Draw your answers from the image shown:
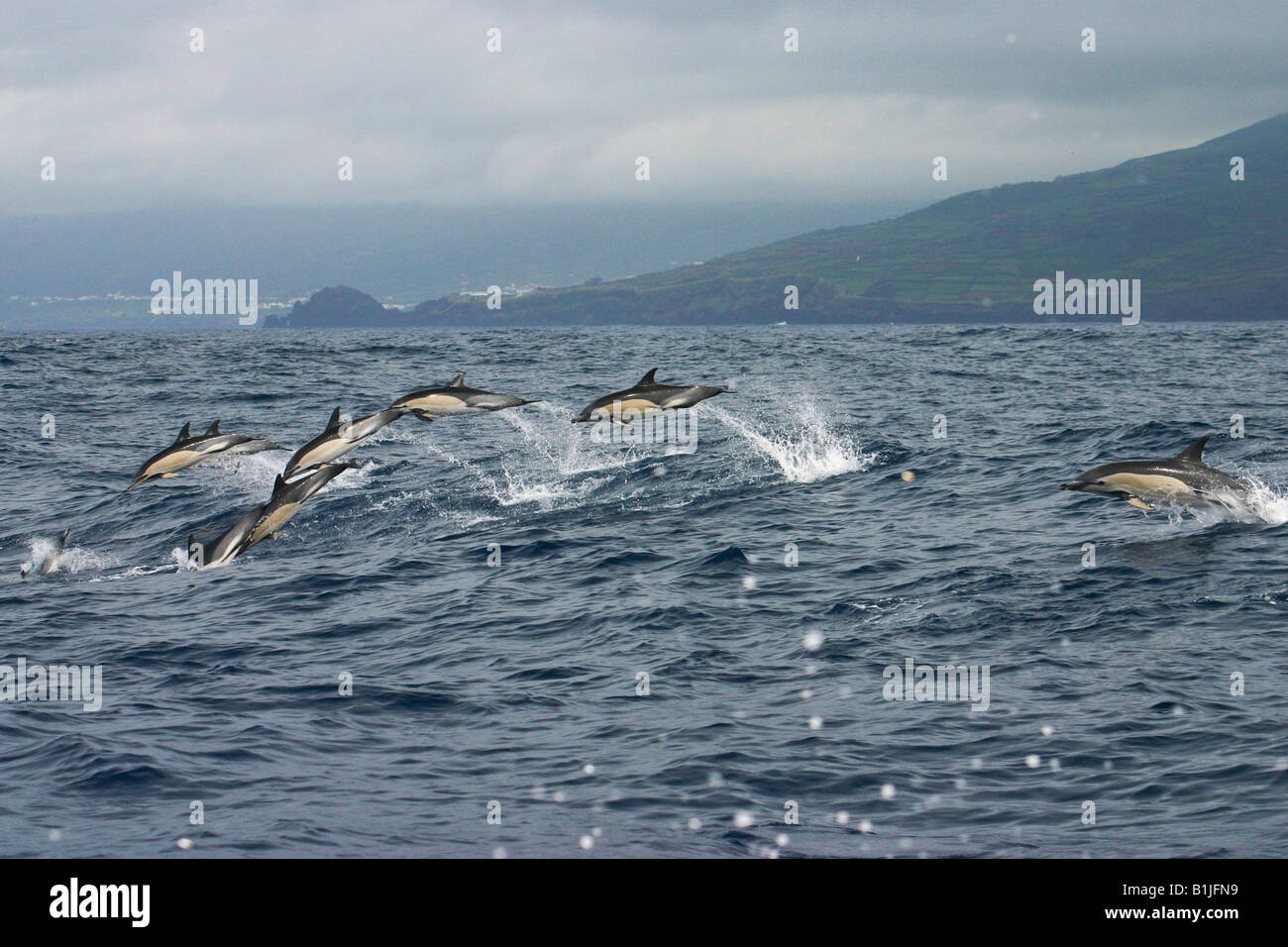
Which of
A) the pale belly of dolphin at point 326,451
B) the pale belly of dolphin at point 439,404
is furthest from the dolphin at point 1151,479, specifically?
the pale belly of dolphin at point 326,451

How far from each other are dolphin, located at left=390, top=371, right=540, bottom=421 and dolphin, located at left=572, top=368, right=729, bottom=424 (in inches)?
72.2

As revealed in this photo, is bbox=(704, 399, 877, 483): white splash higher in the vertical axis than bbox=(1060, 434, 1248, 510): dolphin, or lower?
higher

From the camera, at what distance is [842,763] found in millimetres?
10320

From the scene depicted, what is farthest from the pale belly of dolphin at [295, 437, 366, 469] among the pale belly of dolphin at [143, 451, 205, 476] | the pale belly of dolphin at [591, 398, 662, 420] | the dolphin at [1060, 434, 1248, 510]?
the dolphin at [1060, 434, 1248, 510]

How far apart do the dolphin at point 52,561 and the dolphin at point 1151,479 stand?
50.5 ft

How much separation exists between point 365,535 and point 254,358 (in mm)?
52504

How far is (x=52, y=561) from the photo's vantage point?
66.0 feet

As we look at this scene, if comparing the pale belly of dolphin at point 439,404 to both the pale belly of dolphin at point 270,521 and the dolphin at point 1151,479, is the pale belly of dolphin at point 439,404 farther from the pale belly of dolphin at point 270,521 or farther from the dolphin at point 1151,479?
the dolphin at point 1151,479

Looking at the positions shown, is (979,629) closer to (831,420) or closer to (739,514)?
(739,514)

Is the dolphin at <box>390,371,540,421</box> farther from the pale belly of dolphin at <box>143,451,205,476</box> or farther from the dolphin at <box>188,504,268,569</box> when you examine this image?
the pale belly of dolphin at <box>143,451,205,476</box>

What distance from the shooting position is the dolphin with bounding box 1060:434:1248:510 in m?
16.0

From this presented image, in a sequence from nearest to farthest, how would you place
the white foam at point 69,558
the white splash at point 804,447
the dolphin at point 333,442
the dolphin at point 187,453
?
the dolphin at point 333,442
the dolphin at point 187,453
the white foam at point 69,558
the white splash at point 804,447

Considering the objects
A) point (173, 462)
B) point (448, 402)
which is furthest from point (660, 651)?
point (173, 462)

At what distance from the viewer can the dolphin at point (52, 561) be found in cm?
1936
